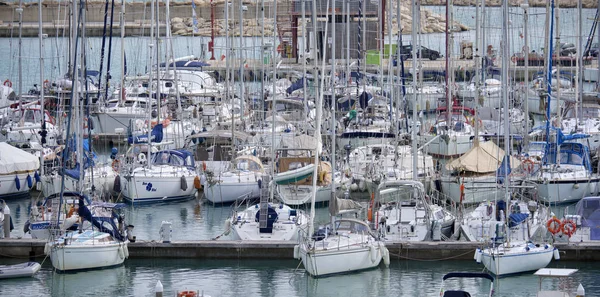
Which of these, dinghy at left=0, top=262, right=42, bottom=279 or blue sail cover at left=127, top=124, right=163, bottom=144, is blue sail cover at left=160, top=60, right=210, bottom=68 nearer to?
blue sail cover at left=127, top=124, right=163, bottom=144

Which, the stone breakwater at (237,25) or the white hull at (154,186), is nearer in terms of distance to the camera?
the white hull at (154,186)

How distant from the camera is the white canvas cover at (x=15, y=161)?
3778 centimetres

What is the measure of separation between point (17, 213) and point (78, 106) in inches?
185

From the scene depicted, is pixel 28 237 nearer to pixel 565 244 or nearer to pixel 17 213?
pixel 17 213

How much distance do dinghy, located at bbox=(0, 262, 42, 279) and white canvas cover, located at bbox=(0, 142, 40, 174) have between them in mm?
8960

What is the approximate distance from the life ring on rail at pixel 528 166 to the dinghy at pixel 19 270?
14371mm

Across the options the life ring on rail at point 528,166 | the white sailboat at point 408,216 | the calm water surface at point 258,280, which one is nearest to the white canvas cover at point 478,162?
the life ring on rail at point 528,166

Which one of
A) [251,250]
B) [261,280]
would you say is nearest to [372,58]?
[251,250]

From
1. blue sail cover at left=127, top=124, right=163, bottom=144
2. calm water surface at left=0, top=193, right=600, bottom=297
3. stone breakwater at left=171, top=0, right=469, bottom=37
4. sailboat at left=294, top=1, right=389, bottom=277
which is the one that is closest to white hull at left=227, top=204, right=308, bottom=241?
calm water surface at left=0, top=193, right=600, bottom=297

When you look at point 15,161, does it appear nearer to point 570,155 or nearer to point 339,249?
point 339,249

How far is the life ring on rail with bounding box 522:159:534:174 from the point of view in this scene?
3584 cm

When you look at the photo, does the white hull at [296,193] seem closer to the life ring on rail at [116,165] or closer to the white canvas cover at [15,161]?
the life ring on rail at [116,165]

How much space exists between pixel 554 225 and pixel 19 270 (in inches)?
497

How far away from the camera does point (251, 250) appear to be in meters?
30.1
